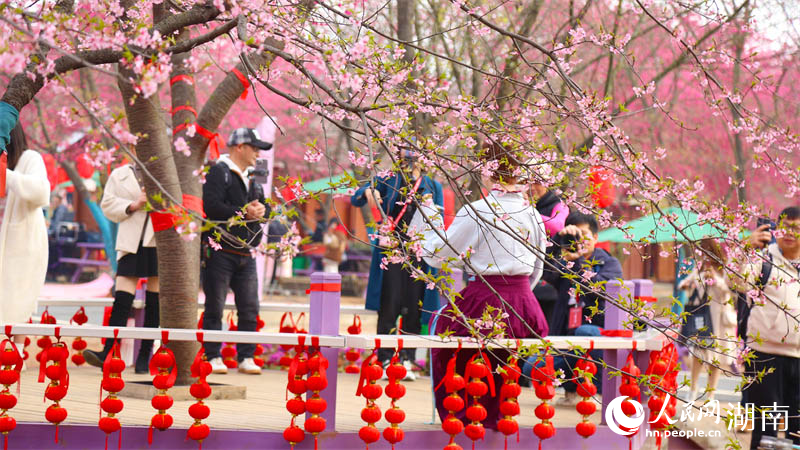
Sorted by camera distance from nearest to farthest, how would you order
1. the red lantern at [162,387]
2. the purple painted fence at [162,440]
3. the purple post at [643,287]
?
the red lantern at [162,387] → the purple painted fence at [162,440] → the purple post at [643,287]

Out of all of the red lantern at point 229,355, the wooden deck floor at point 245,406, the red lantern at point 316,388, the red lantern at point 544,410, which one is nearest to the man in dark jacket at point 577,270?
the wooden deck floor at point 245,406

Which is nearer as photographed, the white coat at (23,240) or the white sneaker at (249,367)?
the white coat at (23,240)

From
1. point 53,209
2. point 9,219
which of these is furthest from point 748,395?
point 53,209

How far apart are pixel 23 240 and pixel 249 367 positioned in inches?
95.4

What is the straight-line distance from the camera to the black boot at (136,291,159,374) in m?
7.56

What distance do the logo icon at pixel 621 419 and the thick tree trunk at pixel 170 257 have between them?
115 inches

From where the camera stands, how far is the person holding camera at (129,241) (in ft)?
24.3

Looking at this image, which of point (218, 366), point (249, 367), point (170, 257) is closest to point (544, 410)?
point (170, 257)

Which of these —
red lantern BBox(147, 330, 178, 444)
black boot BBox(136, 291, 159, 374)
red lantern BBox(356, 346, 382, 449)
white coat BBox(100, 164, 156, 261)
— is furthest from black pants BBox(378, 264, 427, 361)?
red lantern BBox(147, 330, 178, 444)

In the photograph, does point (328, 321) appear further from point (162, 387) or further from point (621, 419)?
point (621, 419)

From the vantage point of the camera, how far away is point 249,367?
817 cm

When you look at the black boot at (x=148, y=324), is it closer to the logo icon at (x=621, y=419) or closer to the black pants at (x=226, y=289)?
the black pants at (x=226, y=289)
